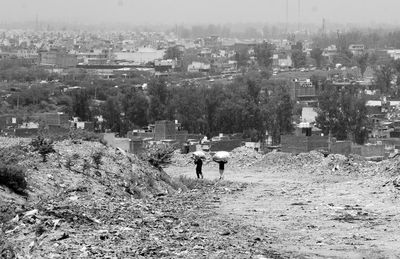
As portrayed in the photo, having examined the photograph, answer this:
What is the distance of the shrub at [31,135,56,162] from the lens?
13.9 m

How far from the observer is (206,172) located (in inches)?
744

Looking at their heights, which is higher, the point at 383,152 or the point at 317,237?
the point at 317,237

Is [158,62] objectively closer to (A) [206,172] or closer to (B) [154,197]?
(A) [206,172]

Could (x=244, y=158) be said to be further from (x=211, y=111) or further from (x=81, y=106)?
(x=81, y=106)

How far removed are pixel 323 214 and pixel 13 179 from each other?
3274 millimetres

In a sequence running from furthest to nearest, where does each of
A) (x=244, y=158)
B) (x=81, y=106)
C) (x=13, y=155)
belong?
(x=81, y=106) < (x=244, y=158) < (x=13, y=155)

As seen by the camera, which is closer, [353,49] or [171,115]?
[171,115]

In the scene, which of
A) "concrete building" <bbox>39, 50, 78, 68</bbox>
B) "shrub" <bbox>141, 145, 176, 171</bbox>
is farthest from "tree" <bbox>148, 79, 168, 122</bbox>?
"concrete building" <bbox>39, 50, 78, 68</bbox>

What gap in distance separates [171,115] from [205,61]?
64.2 m

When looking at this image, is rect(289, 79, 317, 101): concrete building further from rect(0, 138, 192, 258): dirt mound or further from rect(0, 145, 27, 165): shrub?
rect(0, 145, 27, 165): shrub

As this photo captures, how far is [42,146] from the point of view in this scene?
46.0ft

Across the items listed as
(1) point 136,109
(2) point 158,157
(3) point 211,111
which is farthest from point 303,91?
(2) point 158,157

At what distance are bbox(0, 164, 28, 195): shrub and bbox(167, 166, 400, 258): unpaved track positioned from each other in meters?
2.10

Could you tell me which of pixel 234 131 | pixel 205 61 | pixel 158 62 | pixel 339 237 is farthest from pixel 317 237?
pixel 205 61
